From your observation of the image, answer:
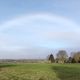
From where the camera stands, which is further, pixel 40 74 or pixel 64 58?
pixel 64 58

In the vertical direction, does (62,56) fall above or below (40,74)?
above

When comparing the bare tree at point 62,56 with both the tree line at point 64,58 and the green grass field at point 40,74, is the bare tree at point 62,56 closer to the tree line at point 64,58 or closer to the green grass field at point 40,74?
the tree line at point 64,58

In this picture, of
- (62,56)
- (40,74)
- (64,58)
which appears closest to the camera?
(40,74)

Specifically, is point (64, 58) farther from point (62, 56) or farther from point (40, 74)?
point (40, 74)

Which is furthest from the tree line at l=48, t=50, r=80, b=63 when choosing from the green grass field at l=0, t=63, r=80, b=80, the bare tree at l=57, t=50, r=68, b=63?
the green grass field at l=0, t=63, r=80, b=80

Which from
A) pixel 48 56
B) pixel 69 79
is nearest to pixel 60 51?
pixel 48 56

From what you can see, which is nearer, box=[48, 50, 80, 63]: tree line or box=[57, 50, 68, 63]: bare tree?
box=[48, 50, 80, 63]: tree line

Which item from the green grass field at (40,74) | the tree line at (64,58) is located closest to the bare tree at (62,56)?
the tree line at (64,58)

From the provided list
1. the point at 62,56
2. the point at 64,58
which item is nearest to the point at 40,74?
the point at 64,58

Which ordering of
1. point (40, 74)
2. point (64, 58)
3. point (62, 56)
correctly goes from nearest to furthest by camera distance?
point (40, 74) → point (64, 58) → point (62, 56)

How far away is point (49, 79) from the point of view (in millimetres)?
34156

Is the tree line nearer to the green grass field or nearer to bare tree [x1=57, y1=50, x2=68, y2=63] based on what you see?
bare tree [x1=57, y1=50, x2=68, y2=63]

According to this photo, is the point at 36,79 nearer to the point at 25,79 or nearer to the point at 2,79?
the point at 25,79

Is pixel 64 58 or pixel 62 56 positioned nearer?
pixel 64 58
